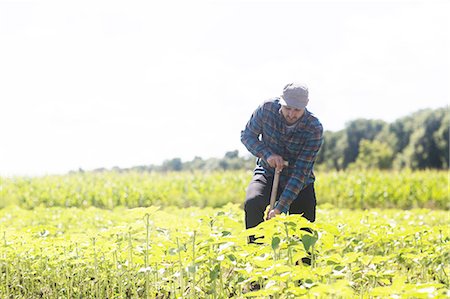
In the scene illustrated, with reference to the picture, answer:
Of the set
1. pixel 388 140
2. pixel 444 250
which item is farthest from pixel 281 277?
pixel 388 140

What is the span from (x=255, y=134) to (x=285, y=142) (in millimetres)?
237

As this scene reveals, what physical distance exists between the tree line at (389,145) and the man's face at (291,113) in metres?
22.5

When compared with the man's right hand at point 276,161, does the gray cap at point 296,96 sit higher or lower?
higher

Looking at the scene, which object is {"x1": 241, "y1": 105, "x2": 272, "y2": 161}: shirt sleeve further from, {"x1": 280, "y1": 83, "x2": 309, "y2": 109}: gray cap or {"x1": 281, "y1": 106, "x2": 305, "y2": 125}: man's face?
{"x1": 280, "y1": 83, "x2": 309, "y2": 109}: gray cap

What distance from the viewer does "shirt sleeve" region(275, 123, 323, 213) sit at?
382cm

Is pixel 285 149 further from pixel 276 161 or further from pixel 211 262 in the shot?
pixel 211 262

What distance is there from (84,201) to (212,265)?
973cm

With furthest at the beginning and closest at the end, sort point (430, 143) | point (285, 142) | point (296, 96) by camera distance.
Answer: point (430, 143) → point (285, 142) → point (296, 96)

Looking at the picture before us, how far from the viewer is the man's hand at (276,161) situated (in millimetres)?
3875

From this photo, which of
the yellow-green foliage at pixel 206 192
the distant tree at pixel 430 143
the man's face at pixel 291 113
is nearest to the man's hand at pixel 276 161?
the man's face at pixel 291 113

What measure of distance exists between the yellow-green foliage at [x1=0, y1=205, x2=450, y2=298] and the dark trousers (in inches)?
6.5

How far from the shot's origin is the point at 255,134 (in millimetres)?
4203

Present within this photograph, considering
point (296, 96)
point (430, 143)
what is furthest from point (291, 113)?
point (430, 143)

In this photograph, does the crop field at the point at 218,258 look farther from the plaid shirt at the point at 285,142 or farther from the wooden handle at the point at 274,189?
the plaid shirt at the point at 285,142
